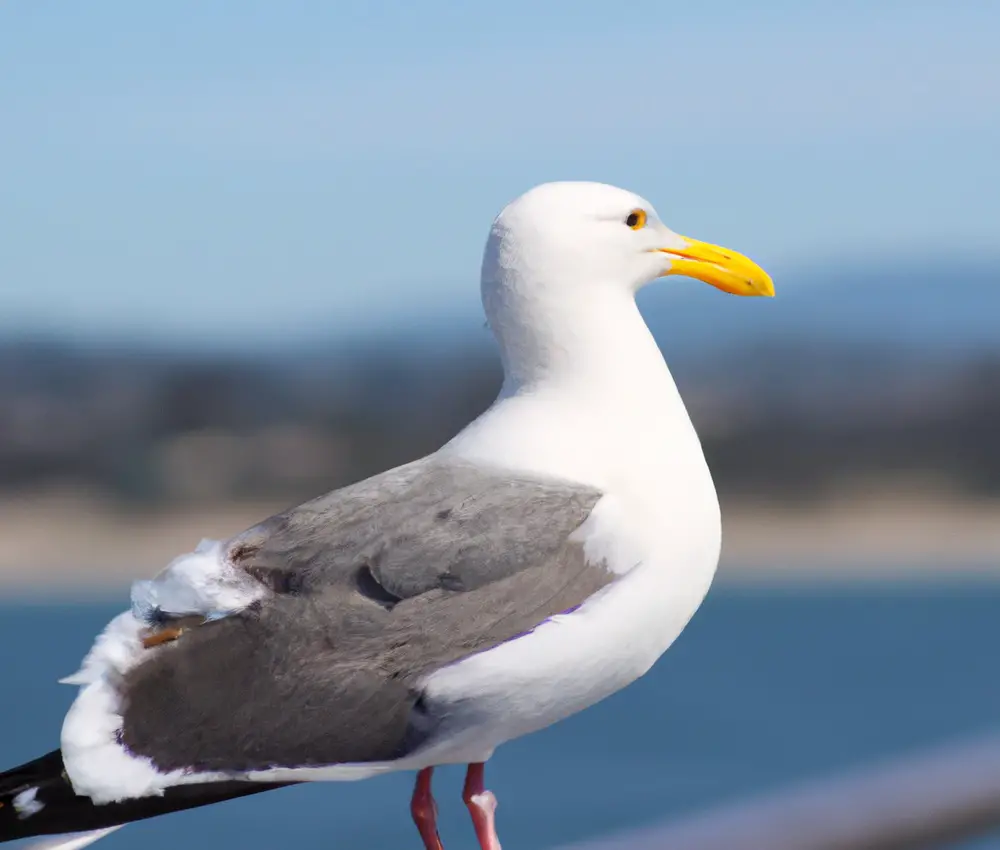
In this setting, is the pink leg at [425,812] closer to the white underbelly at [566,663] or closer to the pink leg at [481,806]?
the pink leg at [481,806]

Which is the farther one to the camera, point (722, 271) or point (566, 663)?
point (722, 271)

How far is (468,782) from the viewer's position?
2.70m

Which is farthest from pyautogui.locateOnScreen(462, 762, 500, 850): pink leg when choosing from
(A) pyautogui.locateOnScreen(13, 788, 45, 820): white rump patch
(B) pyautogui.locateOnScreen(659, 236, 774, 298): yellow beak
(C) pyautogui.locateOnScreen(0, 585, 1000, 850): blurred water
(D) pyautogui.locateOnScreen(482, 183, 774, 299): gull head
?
(C) pyautogui.locateOnScreen(0, 585, 1000, 850): blurred water

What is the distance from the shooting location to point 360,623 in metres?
2.44

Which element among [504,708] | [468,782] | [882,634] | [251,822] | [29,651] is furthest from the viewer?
[882,634]

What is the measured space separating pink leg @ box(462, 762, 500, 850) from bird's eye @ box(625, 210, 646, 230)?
0.93 metres

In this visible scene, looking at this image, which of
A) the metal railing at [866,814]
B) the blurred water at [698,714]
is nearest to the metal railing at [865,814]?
the metal railing at [866,814]

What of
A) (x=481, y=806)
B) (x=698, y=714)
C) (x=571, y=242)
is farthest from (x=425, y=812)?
(x=698, y=714)

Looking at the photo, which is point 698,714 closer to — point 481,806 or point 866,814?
point 481,806

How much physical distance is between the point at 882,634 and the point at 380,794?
29251 mm

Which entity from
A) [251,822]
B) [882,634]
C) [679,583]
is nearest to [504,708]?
[679,583]

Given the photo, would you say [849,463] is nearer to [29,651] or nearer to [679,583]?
[29,651]

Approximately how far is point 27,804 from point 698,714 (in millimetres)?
42933

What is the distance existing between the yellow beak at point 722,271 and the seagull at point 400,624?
360 millimetres
